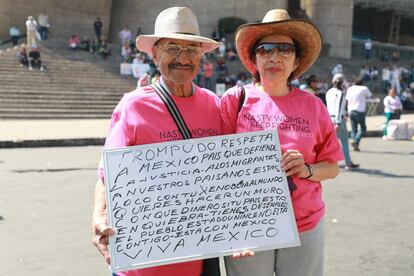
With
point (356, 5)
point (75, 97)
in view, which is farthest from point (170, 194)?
point (356, 5)

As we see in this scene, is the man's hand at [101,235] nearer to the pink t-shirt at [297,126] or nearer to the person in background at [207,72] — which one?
the pink t-shirt at [297,126]

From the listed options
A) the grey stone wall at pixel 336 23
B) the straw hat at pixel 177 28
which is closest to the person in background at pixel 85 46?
the grey stone wall at pixel 336 23

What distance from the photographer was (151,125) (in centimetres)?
261

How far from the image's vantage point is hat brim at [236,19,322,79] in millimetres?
2777

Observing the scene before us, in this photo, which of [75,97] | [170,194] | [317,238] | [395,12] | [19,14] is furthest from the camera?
[395,12]

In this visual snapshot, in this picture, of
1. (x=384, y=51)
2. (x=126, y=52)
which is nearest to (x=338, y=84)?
(x=126, y=52)

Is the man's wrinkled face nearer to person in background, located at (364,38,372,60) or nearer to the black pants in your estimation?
the black pants

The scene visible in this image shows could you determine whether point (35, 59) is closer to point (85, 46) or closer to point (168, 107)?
point (85, 46)

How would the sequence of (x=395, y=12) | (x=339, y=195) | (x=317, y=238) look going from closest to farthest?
1. (x=317, y=238)
2. (x=339, y=195)
3. (x=395, y=12)

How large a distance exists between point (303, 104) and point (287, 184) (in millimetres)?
425

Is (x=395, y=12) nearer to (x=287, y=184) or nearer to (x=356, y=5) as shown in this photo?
(x=356, y=5)

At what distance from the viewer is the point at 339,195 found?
7461mm

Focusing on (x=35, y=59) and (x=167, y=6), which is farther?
(x=167, y=6)

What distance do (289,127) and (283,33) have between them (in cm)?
52
